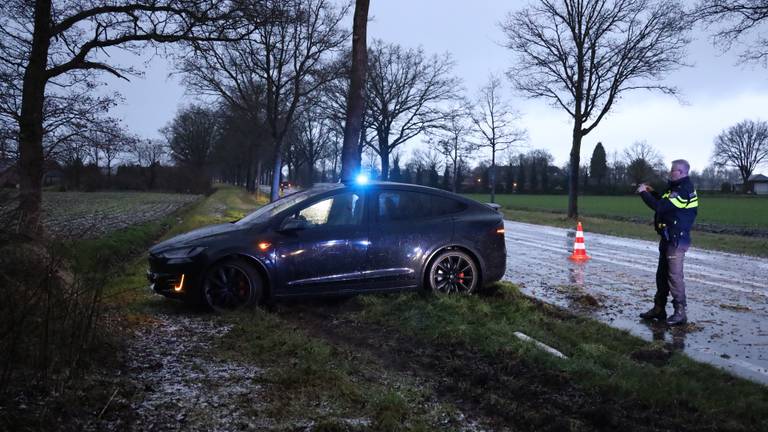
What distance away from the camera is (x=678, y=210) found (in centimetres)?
670

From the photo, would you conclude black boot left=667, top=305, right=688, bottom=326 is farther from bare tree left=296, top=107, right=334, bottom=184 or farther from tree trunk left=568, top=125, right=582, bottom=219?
bare tree left=296, top=107, right=334, bottom=184

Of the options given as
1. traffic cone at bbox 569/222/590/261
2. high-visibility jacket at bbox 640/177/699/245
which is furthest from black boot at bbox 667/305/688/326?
traffic cone at bbox 569/222/590/261

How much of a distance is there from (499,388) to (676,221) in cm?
360

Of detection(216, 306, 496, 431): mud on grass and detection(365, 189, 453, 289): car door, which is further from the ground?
detection(365, 189, 453, 289): car door

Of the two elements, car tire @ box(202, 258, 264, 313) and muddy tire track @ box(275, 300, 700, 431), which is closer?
muddy tire track @ box(275, 300, 700, 431)

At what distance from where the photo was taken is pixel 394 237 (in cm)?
744

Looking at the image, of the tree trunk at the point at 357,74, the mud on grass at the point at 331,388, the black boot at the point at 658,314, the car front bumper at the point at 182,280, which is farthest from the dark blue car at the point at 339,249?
the tree trunk at the point at 357,74

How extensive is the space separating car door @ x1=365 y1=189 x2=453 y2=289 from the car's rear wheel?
0.65 ft

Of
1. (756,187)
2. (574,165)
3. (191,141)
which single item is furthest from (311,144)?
(756,187)

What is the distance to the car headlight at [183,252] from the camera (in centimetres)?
677

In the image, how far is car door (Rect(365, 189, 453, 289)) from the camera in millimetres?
7359

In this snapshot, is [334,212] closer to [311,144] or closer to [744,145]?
[311,144]

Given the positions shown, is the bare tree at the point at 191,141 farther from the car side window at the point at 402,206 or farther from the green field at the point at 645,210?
the car side window at the point at 402,206

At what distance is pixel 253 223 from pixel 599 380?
175 inches
